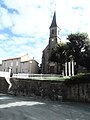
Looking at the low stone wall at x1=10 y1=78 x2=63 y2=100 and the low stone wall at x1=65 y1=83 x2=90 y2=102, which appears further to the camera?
the low stone wall at x1=10 y1=78 x2=63 y2=100

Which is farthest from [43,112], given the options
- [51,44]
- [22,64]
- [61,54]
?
[22,64]

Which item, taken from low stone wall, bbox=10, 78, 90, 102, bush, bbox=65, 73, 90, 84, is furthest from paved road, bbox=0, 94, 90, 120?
bush, bbox=65, 73, 90, 84

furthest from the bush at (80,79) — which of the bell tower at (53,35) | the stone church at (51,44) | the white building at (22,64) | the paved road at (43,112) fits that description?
the white building at (22,64)

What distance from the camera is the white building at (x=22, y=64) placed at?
5694 centimetres

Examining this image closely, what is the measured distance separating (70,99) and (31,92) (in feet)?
22.6

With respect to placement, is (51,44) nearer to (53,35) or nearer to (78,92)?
(53,35)

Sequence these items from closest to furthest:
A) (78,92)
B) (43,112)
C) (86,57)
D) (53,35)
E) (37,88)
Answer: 1. (43,112)
2. (78,92)
3. (37,88)
4. (86,57)
5. (53,35)

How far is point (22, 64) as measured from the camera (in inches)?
2319

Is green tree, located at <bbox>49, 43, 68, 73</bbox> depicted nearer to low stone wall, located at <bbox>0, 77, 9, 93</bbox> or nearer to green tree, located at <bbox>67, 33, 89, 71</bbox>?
green tree, located at <bbox>67, 33, 89, 71</bbox>

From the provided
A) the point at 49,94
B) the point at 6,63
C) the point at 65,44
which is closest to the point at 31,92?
the point at 49,94

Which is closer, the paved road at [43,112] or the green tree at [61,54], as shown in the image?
the paved road at [43,112]

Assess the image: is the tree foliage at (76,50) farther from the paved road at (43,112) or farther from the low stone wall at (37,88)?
the paved road at (43,112)

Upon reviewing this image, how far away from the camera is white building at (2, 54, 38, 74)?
2242 inches

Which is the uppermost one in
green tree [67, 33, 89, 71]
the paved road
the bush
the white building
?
green tree [67, 33, 89, 71]
